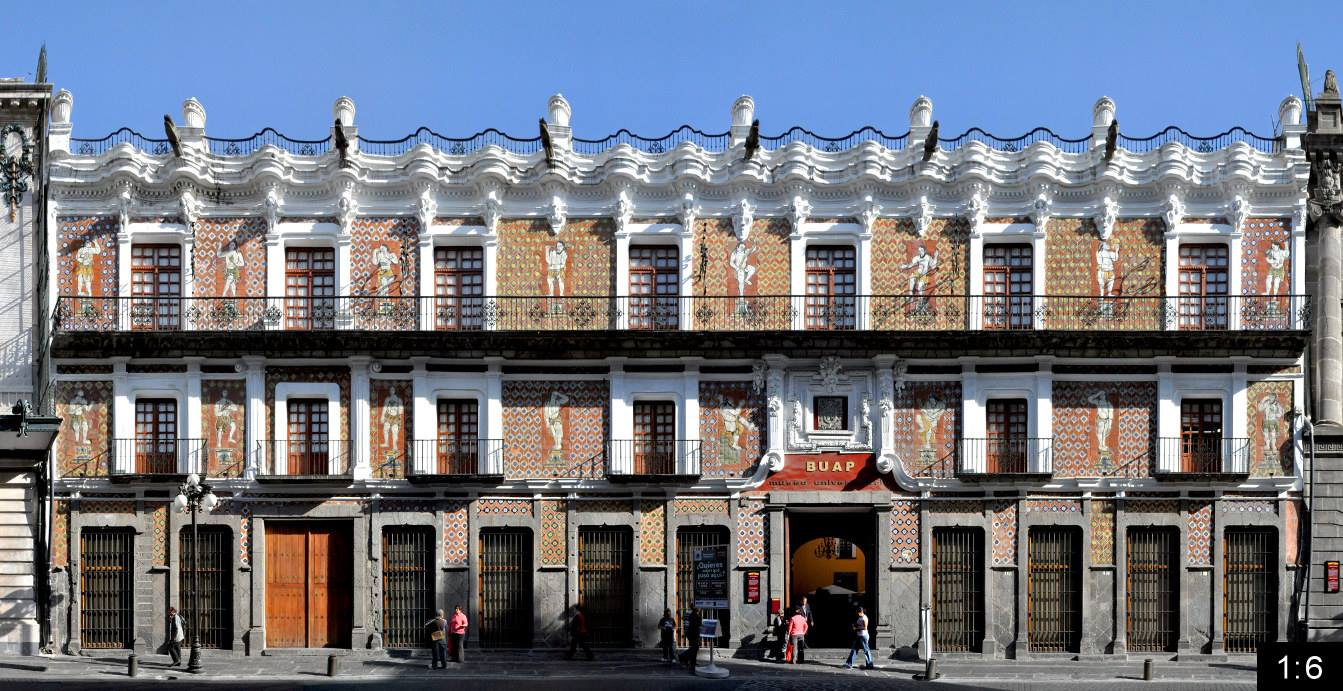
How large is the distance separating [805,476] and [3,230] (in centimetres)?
1958

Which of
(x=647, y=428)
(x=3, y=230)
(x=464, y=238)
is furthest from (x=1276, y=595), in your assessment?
(x=3, y=230)

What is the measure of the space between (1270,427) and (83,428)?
27695mm

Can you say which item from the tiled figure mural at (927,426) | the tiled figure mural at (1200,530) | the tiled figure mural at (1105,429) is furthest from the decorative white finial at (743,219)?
the tiled figure mural at (1200,530)

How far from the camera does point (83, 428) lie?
3566cm

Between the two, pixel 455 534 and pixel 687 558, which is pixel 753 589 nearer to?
pixel 687 558

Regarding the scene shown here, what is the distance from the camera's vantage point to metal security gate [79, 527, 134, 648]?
35.5 m

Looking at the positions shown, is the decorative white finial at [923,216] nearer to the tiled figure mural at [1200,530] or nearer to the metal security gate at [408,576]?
the tiled figure mural at [1200,530]

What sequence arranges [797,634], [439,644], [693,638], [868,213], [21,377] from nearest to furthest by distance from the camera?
[693,638]
[439,644]
[797,634]
[21,377]
[868,213]

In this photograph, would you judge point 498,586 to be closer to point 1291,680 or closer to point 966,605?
point 966,605

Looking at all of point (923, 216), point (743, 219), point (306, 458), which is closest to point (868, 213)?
point (923, 216)

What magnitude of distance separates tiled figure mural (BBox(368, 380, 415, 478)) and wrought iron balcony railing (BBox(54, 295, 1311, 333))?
1.45 metres

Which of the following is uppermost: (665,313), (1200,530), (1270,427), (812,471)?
(665,313)

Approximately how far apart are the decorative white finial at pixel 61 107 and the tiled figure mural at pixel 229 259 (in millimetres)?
3915

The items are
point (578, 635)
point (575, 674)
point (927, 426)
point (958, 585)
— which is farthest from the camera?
point (927, 426)
